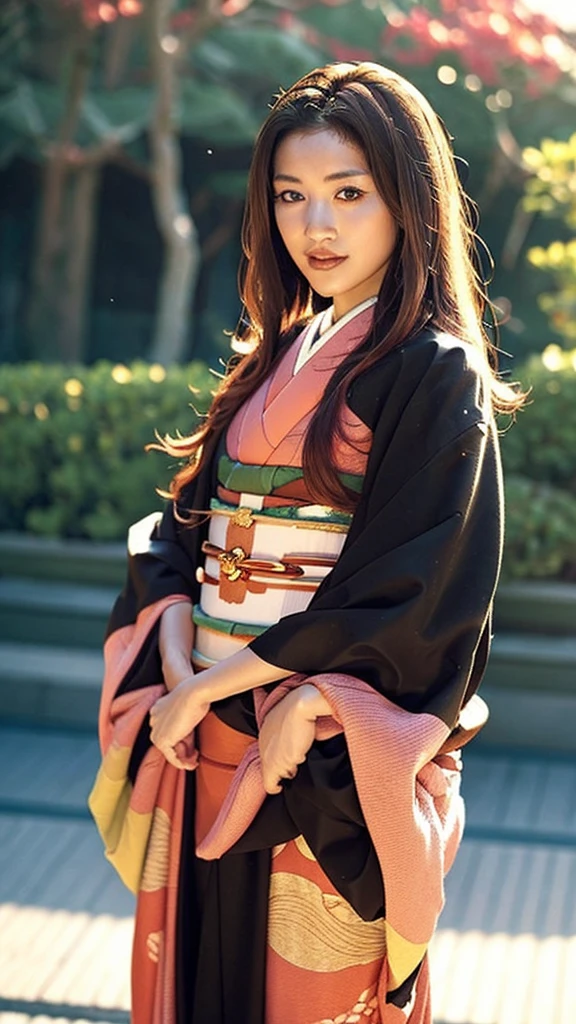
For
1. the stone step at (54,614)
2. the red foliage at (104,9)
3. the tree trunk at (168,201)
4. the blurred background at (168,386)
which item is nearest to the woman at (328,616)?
the blurred background at (168,386)

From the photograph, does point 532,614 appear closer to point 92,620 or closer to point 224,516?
point 92,620

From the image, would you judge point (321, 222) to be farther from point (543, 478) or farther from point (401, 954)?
point (543, 478)

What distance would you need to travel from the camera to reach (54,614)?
16.6 feet

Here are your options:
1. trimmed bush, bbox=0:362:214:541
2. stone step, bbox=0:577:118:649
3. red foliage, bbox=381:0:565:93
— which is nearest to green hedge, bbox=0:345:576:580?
trimmed bush, bbox=0:362:214:541

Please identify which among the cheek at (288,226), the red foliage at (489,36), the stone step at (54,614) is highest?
the red foliage at (489,36)

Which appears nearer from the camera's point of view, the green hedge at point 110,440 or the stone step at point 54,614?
the green hedge at point 110,440

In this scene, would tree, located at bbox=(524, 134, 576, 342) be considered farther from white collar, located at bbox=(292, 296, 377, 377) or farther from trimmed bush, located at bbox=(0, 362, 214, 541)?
white collar, located at bbox=(292, 296, 377, 377)

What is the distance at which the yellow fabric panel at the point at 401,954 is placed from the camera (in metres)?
1.86

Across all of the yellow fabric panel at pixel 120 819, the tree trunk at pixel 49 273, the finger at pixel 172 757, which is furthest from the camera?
the tree trunk at pixel 49 273

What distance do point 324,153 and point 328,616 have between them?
610mm

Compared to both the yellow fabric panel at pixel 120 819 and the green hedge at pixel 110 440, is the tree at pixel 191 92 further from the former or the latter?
the yellow fabric panel at pixel 120 819

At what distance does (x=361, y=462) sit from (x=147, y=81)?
22.0 ft

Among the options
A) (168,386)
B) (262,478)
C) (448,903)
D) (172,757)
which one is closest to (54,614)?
(168,386)

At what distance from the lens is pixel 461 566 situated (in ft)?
6.13
